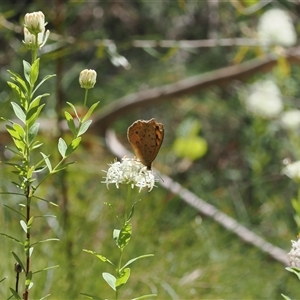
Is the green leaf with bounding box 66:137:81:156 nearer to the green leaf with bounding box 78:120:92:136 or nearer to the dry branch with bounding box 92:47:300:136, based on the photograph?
the green leaf with bounding box 78:120:92:136

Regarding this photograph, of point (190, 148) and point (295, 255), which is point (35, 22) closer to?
point (295, 255)

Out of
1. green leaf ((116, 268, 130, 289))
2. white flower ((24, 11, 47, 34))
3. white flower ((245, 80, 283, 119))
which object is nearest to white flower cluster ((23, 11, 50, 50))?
white flower ((24, 11, 47, 34))

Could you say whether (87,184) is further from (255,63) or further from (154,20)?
(154,20)

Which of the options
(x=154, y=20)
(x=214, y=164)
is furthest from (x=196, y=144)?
(x=154, y=20)

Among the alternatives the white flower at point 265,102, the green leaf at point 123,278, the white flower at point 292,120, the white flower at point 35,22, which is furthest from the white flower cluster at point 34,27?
the white flower at point 265,102

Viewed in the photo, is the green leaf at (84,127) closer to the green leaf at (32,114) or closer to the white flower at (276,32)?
the green leaf at (32,114)

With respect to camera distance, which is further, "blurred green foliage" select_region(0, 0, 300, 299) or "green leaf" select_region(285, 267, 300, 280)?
"blurred green foliage" select_region(0, 0, 300, 299)
